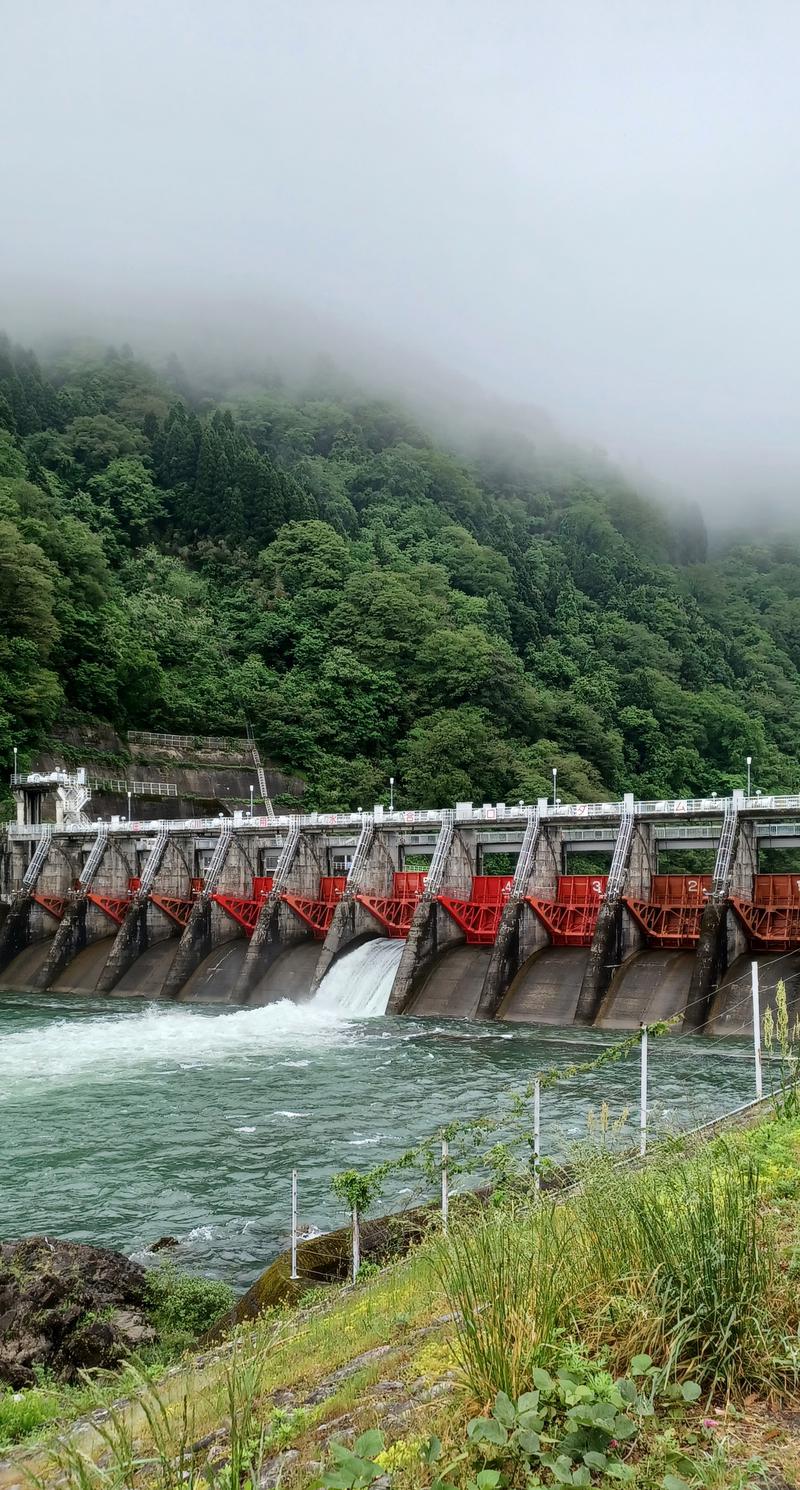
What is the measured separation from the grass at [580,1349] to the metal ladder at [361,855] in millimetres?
36871

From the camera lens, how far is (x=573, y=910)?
1547 inches

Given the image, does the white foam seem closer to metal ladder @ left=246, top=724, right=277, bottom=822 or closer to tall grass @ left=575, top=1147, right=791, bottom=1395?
tall grass @ left=575, top=1147, right=791, bottom=1395

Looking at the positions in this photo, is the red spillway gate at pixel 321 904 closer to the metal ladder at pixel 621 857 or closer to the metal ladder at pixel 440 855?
the metal ladder at pixel 440 855

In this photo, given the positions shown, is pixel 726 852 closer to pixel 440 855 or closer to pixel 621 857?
pixel 621 857

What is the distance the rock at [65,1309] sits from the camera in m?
10.9

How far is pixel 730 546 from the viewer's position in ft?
599

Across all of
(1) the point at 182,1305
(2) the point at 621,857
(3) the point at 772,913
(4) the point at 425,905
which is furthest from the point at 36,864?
(1) the point at 182,1305

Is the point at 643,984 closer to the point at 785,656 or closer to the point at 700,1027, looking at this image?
the point at 700,1027

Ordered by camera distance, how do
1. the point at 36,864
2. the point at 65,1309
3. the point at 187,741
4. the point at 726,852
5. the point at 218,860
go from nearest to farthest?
the point at 65,1309 → the point at 726,852 → the point at 218,860 → the point at 36,864 → the point at 187,741

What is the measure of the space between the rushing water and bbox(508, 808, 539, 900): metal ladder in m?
5.60

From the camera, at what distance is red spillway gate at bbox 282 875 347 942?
45.4 meters

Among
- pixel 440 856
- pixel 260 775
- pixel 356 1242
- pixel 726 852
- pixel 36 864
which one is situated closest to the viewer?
pixel 356 1242

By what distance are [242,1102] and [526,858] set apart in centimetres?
1717

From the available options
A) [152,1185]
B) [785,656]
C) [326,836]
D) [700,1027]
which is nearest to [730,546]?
[785,656]
